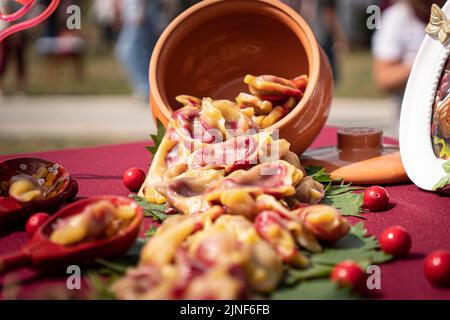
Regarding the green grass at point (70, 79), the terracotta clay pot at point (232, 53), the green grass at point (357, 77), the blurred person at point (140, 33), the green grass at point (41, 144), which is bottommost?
the green grass at point (70, 79)

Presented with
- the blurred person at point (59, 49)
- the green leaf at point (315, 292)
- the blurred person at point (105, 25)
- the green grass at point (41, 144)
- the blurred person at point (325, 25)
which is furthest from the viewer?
the blurred person at point (105, 25)

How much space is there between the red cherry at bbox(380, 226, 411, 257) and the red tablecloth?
0.4 inches

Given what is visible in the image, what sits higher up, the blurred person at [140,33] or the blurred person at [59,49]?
the blurred person at [140,33]

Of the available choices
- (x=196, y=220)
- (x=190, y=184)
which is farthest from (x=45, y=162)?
(x=196, y=220)

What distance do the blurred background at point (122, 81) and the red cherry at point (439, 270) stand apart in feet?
2.09

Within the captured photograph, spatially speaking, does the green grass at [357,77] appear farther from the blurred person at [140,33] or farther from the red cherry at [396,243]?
the red cherry at [396,243]

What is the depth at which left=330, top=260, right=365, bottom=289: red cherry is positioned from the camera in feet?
2.04

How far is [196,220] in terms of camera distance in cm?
71

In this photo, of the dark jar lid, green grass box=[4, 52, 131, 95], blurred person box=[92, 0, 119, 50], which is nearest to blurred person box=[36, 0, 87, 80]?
green grass box=[4, 52, 131, 95]

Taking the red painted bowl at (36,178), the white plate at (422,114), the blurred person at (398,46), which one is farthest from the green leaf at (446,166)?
the blurred person at (398,46)

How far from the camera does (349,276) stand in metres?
0.62

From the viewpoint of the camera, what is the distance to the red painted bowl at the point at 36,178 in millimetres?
842

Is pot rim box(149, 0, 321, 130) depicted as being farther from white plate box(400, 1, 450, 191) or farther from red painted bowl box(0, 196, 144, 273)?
red painted bowl box(0, 196, 144, 273)

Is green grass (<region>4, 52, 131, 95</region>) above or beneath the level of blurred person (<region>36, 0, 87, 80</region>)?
beneath
